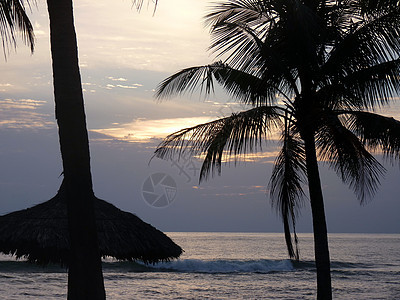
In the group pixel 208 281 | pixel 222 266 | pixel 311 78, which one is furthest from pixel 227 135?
pixel 222 266

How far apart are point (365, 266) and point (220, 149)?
41.9 metres

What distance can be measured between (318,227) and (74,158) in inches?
238

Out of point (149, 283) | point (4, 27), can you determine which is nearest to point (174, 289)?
point (149, 283)

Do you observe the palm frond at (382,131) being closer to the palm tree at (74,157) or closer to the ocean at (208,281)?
the palm tree at (74,157)

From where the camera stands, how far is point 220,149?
11.3m

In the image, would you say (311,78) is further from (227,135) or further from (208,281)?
(208,281)

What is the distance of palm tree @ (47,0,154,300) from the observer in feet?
21.8

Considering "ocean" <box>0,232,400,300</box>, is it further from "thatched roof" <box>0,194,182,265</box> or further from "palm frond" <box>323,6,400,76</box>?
"palm frond" <box>323,6,400,76</box>

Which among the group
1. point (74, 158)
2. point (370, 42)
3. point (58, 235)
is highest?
point (370, 42)

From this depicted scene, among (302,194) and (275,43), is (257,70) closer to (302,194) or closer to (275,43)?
(275,43)

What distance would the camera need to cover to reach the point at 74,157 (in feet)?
22.0

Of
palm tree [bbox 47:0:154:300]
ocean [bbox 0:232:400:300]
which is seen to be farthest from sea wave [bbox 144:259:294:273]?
palm tree [bbox 47:0:154:300]

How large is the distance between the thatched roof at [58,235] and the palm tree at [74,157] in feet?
15.9

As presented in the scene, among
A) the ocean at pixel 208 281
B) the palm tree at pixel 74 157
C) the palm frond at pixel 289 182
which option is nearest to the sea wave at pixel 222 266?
the ocean at pixel 208 281
